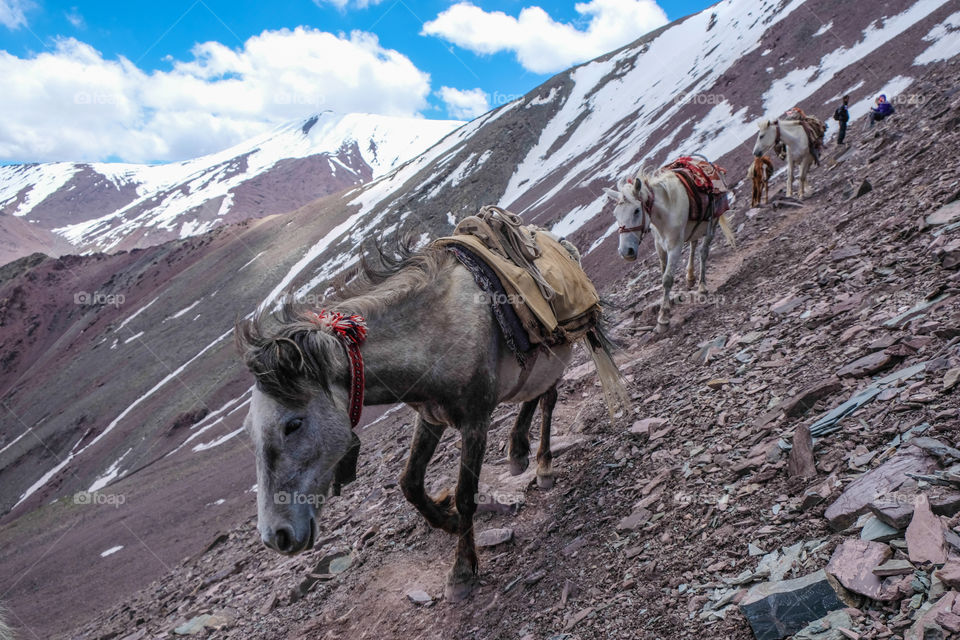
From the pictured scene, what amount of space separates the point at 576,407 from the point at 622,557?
401 centimetres

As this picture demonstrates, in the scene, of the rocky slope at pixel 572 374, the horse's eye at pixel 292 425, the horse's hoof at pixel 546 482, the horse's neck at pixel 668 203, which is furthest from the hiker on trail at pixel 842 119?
the horse's eye at pixel 292 425

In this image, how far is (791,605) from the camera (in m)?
2.42

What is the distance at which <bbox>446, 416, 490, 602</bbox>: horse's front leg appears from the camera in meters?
4.23

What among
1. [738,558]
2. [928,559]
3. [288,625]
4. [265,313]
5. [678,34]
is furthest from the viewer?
[678,34]

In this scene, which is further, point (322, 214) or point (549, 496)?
point (322, 214)

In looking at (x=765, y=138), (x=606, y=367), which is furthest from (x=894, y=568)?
(x=765, y=138)

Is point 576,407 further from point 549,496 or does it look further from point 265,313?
point 265,313

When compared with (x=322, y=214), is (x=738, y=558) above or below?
below

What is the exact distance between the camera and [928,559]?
228cm

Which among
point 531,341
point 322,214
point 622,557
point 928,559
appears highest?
point 322,214

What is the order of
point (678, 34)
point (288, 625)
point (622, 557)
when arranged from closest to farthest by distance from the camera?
point (622, 557), point (288, 625), point (678, 34)

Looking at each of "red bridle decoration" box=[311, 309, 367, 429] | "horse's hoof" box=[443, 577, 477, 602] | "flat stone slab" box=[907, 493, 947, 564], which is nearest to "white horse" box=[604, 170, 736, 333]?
"horse's hoof" box=[443, 577, 477, 602]

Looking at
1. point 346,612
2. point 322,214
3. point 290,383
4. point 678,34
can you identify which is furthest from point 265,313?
point 678,34

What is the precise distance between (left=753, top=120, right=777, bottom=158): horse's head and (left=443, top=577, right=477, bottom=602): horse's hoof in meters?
14.9
